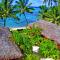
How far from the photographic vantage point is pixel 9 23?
42844 millimetres

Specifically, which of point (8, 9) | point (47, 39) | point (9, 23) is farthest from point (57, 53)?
point (9, 23)

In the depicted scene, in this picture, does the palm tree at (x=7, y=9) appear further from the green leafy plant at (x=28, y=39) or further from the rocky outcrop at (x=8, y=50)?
the rocky outcrop at (x=8, y=50)

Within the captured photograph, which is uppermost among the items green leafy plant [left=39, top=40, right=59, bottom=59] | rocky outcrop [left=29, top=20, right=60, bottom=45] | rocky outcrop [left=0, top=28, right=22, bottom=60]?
rocky outcrop [left=0, top=28, right=22, bottom=60]

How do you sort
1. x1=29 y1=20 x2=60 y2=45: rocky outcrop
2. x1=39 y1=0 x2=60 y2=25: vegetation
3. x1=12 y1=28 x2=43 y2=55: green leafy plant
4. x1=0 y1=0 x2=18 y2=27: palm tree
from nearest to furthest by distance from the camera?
x1=12 y1=28 x2=43 y2=55: green leafy plant
x1=29 y1=20 x2=60 y2=45: rocky outcrop
x1=0 y1=0 x2=18 y2=27: palm tree
x1=39 y1=0 x2=60 y2=25: vegetation

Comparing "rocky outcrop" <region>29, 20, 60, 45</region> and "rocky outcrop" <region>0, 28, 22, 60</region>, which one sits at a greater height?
"rocky outcrop" <region>0, 28, 22, 60</region>

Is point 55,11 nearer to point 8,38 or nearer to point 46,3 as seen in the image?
point 46,3

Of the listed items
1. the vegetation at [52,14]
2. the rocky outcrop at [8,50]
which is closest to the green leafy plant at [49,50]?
the rocky outcrop at [8,50]

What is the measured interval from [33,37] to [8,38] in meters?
4.90

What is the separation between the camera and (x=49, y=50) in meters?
19.7

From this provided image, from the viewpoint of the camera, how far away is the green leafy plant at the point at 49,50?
19.3 m

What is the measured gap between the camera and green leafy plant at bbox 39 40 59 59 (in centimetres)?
1932

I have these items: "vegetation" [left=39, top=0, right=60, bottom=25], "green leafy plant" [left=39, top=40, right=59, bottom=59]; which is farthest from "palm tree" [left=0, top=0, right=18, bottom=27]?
"green leafy plant" [left=39, top=40, right=59, bottom=59]

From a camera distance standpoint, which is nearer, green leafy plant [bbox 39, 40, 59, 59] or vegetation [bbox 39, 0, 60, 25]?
green leafy plant [bbox 39, 40, 59, 59]

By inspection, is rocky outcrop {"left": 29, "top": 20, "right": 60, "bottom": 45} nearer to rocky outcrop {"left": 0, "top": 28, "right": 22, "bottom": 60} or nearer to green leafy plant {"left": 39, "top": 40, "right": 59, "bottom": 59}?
green leafy plant {"left": 39, "top": 40, "right": 59, "bottom": 59}
